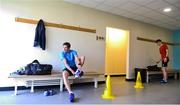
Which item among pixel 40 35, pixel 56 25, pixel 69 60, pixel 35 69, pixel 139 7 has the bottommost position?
pixel 35 69

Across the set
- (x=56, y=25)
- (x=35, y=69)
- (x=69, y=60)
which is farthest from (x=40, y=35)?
(x=69, y=60)

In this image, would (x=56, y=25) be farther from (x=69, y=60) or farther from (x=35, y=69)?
(x=35, y=69)

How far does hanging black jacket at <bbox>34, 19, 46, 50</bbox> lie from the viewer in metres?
4.27

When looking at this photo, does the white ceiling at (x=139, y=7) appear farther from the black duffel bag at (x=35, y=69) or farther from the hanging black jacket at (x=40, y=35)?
the black duffel bag at (x=35, y=69)

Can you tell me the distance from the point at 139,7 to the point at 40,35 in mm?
3254

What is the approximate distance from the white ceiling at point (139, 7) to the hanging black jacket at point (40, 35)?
1191mm

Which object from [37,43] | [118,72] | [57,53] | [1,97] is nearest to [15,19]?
[37,43]

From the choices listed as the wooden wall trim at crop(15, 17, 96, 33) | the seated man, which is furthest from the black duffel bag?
the wooden wall trim at crop(15, 17, 96, 33)

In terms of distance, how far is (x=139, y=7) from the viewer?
A: 5.16m

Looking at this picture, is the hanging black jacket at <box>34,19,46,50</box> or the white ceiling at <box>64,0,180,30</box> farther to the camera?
the white ceiling at <box>64,0,180,30</box>

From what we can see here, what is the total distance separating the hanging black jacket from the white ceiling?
3.91 feet

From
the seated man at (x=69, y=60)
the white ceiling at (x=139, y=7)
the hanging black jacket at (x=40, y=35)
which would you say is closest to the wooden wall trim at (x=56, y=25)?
the hanging black jacket at (x=40, y=35)

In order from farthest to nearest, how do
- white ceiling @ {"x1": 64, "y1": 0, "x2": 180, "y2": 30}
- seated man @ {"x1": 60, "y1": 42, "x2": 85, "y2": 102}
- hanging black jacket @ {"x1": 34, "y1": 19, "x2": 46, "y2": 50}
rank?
1. white ceiling @ {"x1": 64, "y1": 0, "x2": 180, "y2": 30}
2. hanging black jacket @ {"x1": 34, "y1": 19, "x2": 46, "y2": 50}
3. seated man @ {"x1": 60, "y1": 42, "x2": 85, "y2": 102}

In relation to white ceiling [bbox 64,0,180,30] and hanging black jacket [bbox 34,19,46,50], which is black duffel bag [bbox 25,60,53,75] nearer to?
hanging black jacket [bbox 34,19,46,50]
